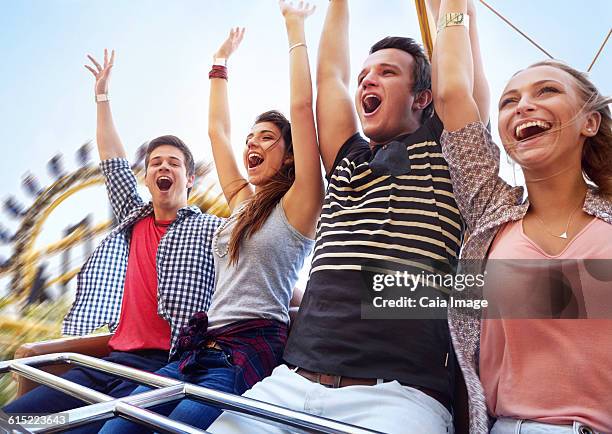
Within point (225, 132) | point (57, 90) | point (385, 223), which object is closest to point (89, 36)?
point (57, 90)

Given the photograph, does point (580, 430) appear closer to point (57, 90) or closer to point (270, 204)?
point (270, 204)

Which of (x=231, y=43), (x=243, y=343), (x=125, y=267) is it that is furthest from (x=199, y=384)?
(x=231, y=43)

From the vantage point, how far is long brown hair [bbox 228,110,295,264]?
1173 millimetres

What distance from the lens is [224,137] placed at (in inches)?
57.7

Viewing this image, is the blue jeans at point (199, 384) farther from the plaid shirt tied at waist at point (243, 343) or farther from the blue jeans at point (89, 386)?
the blue jeans at point (89, 386)

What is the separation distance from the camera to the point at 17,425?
19.0 inches

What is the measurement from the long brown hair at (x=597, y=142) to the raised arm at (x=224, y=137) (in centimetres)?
78

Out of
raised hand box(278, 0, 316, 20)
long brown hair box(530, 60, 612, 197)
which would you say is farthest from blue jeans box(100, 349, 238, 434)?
raised hand box(278, 0, 316, 20)

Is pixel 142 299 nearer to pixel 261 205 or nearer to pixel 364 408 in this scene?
pixel 261 205

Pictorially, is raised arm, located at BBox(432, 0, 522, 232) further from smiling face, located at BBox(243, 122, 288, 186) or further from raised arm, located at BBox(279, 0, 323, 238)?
smiling face, located at BBox(243, 122, 288, 186)

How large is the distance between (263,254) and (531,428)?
62 cm

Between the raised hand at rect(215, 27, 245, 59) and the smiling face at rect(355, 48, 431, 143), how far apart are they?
2.12ft

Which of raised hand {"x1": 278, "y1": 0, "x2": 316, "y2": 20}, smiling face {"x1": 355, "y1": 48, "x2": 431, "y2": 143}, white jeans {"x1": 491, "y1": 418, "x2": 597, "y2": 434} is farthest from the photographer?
raised hand {"x1": 278, "y1": 0, "x2": 316, "y2": 20}

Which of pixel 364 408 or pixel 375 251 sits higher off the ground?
pixel 375 251
